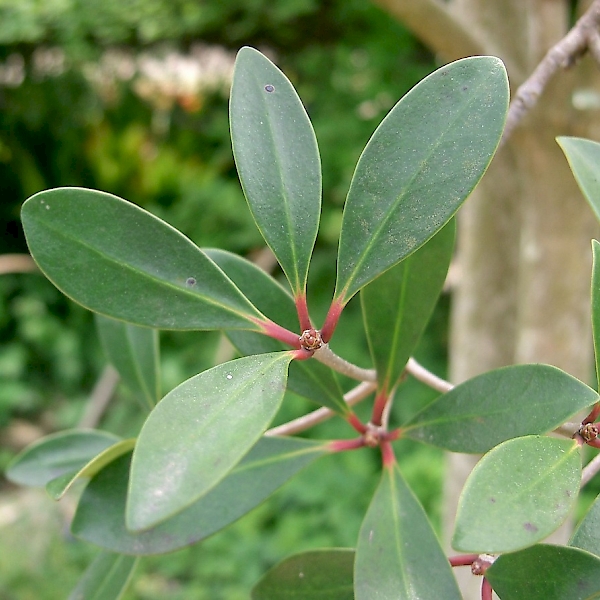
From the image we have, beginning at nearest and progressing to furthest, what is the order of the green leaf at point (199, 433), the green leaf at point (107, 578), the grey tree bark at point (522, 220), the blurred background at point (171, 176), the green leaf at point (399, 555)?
1. the green leaf at point (199, 433)
2. the green leaf at point (399, 555)
3. the green leaf at point (107, 578)
4. the grey tree bark at point (522, 220)
5. the blurred background at point (171, 176)

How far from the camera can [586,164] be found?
36cm

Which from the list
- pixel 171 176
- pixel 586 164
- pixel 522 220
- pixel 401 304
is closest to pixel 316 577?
pixel 401 304

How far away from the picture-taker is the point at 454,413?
0.37 m

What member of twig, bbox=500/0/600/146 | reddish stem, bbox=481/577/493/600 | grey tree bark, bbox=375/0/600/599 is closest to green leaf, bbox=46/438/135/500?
reddish stem, bbox=481/577/493/600

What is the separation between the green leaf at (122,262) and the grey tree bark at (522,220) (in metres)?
0.51

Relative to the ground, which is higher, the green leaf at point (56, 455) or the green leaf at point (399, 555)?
the green leaf at point (399, 555)

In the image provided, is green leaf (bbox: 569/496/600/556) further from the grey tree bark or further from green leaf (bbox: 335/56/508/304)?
the grey tree bark

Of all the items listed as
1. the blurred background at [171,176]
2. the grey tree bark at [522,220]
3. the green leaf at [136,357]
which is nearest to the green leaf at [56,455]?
the green leaf at [136,357]

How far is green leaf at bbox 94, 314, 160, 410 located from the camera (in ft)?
1.64

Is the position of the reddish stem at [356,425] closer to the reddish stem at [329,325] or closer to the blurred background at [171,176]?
the reddish stem at [329,325]

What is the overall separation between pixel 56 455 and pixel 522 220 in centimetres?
66

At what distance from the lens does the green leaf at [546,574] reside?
276 mm

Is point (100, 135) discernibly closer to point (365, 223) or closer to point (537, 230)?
point (537, 230)

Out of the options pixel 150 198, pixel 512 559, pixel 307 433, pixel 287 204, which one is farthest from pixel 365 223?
pixel 150 198
